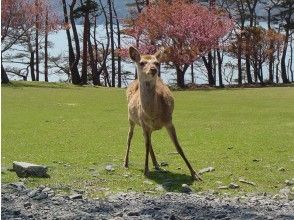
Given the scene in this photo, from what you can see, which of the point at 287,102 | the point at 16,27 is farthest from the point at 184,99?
the point at 16,27

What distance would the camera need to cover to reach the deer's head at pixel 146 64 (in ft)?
26.6

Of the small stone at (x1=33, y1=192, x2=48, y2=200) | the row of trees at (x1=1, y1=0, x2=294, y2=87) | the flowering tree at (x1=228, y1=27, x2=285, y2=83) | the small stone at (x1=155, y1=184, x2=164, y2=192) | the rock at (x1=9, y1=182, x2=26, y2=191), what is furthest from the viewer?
the flowering tree at (x1=228, y1=27, x2=285, y2=83)

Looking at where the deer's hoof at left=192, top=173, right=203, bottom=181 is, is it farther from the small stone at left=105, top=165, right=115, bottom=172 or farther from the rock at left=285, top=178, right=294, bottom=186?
the small stone at left=105, top=165, right=115, bottom=172

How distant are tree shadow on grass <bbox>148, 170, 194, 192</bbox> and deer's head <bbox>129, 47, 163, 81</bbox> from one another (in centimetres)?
136

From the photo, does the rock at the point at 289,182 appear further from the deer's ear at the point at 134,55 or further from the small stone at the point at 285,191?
the deer's ear at the point at 134,55

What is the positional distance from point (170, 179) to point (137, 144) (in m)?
3.63

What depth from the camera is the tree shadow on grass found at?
796cm

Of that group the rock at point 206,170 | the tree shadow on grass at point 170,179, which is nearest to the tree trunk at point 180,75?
the rock at point 206,170

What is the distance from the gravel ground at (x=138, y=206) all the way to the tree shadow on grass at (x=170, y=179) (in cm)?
49

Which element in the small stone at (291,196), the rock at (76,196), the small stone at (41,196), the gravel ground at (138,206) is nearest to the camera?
the gravel ground at (138,206)

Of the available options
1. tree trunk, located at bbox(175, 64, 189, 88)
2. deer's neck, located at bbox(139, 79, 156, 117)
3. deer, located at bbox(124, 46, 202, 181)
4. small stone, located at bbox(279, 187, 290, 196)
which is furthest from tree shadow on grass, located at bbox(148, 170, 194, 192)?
tree trunk, located at bbox(175, 64, 189, 88)

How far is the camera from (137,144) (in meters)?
12.0

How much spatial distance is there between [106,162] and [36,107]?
36.1 ft

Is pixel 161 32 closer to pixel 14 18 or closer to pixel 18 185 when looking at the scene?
pixel 14 18
